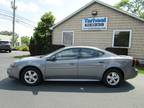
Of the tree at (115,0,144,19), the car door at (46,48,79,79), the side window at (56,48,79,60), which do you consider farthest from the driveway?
the tree at (115,0,144,19)

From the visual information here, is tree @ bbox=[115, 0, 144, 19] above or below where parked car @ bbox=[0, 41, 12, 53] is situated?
above

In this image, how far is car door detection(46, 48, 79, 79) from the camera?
283 inches

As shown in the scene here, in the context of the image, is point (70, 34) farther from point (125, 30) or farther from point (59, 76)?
point (59, 76)

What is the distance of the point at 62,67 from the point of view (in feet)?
23.6

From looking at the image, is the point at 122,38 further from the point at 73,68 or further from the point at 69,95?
the point at 69,95

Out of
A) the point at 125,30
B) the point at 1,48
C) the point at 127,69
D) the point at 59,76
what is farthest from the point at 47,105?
the point at 1,48

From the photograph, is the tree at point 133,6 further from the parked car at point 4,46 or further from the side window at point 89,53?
the side window at point 89,53

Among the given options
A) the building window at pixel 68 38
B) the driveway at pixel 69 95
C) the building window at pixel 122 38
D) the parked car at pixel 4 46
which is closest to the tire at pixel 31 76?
the driveway at pixel 69 95

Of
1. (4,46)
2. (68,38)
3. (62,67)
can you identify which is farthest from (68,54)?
(4,46)

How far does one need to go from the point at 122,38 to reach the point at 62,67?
8825 mm

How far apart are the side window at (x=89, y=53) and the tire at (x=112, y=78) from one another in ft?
2.41

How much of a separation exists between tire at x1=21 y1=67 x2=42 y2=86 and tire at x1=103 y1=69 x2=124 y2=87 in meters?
2.39

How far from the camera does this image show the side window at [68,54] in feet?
24.0

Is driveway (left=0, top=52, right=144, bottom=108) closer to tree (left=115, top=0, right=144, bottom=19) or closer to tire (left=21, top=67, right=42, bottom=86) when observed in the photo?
tire (left=21, top=67, right=42, bottom=86)
